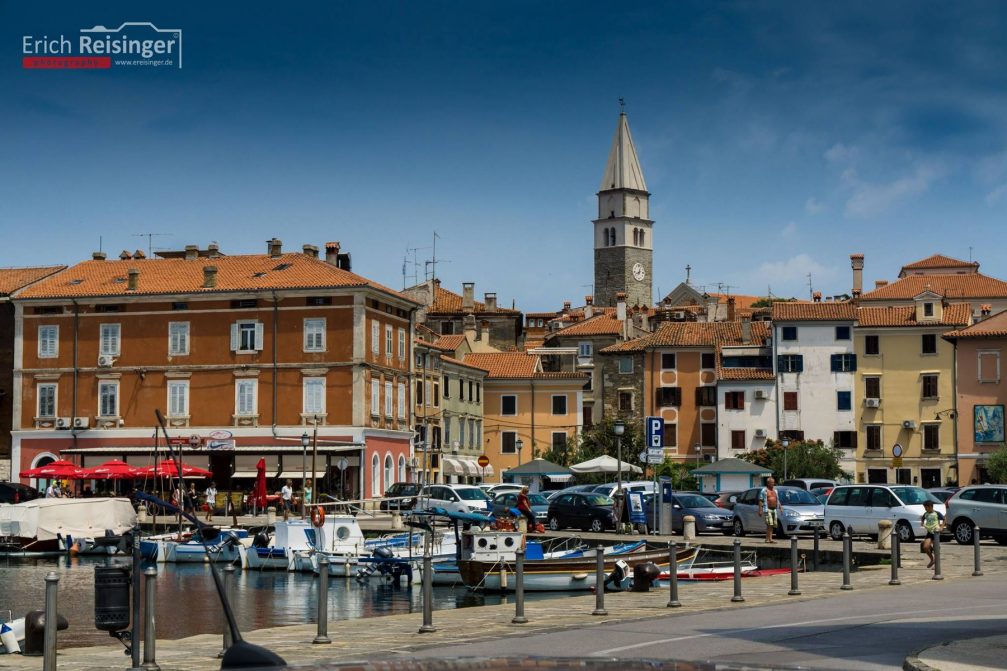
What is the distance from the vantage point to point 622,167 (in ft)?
620

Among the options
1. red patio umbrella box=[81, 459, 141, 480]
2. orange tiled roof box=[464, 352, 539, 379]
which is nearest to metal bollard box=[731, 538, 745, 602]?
red patio umbrella box=[81, 459, 141, 480]

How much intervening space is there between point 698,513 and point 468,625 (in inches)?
975

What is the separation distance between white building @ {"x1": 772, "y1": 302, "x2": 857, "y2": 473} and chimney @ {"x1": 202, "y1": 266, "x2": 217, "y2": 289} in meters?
35.1

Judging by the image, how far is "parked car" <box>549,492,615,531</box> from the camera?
150 ft

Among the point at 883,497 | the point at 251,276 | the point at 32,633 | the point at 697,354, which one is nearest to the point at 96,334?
the point at 251,276

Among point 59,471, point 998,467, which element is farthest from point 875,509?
point 998,467

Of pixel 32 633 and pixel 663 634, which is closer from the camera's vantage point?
pixel 663 634

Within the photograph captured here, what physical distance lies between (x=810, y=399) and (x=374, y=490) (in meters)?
31.4

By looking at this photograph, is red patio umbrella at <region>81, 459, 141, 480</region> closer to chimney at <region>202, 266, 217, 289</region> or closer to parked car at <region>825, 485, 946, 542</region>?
chimney at <region>202, 266, 217, 289</region>

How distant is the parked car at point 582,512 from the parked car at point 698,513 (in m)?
1.40

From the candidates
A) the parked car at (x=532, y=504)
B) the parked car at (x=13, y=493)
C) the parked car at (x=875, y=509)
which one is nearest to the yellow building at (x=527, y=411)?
the parked car at (x=13, y=493)

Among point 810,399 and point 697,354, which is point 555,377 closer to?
point 697,354

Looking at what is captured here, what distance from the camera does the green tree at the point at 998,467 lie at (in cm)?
7388

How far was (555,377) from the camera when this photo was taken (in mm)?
94938
